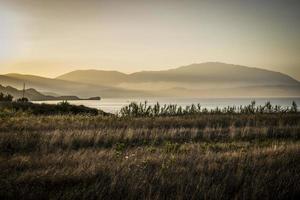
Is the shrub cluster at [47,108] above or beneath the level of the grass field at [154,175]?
above

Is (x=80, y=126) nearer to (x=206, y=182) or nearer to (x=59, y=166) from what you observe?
(x=59, y=166)

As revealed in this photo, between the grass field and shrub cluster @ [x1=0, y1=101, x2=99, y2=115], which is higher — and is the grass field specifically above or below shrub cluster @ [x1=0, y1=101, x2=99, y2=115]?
below

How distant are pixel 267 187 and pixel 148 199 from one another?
2495mm

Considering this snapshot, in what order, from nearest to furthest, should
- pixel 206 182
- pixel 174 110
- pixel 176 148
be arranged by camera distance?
pixel 206 182
pixel 176 148
pixel 174 110

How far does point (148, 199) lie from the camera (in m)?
6.08

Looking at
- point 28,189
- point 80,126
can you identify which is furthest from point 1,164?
point 80,126

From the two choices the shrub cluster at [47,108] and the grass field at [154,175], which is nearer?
Answer: the grass field at [154,175]

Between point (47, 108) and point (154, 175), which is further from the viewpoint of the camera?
point (47, 108)

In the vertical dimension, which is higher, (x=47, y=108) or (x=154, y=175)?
(x=47, y=108)

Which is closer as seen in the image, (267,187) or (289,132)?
(267,187)

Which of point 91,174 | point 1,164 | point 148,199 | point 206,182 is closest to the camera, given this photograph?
point 148,199

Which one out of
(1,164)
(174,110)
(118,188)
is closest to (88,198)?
(118,188)

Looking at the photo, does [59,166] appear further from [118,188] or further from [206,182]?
[206,182]

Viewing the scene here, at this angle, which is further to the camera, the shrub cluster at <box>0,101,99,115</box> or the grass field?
the shrub cluster at <box>0,101,99,115</box>
